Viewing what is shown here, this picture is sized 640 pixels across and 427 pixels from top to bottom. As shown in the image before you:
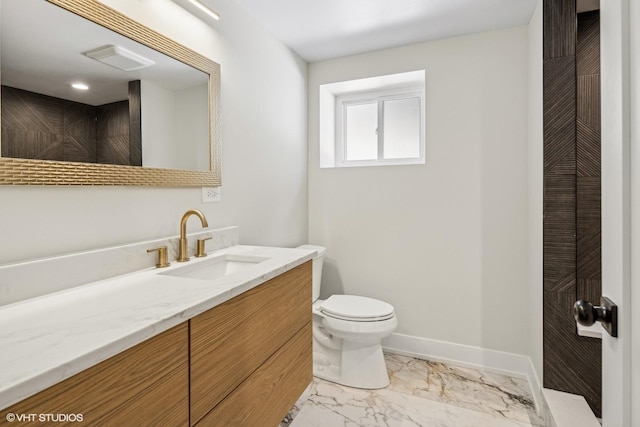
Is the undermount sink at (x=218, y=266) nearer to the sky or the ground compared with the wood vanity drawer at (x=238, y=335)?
nearer to the sky

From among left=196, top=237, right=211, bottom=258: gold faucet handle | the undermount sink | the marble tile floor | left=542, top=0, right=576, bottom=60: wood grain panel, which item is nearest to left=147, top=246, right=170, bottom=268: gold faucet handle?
the undermount sink

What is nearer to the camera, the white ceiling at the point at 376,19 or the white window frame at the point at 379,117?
the white ceiling at the point at 376,19

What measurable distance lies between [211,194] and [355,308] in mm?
1115

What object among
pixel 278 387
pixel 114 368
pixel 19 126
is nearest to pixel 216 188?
pixel 19 126

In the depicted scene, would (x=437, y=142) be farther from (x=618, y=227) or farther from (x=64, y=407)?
(x=64, y=407)

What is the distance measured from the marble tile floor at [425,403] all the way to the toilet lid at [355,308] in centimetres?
45

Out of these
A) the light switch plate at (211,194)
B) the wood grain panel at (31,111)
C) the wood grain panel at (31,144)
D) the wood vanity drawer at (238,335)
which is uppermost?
the wood grain panel at (31,111)

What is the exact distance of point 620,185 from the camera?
630 millimetres

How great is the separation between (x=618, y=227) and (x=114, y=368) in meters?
1.03

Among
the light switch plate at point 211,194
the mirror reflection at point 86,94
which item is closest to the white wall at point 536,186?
the light switch plate at point 211,194

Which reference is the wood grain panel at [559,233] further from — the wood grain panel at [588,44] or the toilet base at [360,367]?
the toilet base at [360,367]

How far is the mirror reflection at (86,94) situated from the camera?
97 centimetres

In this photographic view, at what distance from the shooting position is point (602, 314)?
0.67 m

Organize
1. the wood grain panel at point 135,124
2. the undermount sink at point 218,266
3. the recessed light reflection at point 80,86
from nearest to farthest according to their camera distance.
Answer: the recessed light reflection at point 80,86, the wood grain panel at point 135,124, the undermount sink at point 218,266
